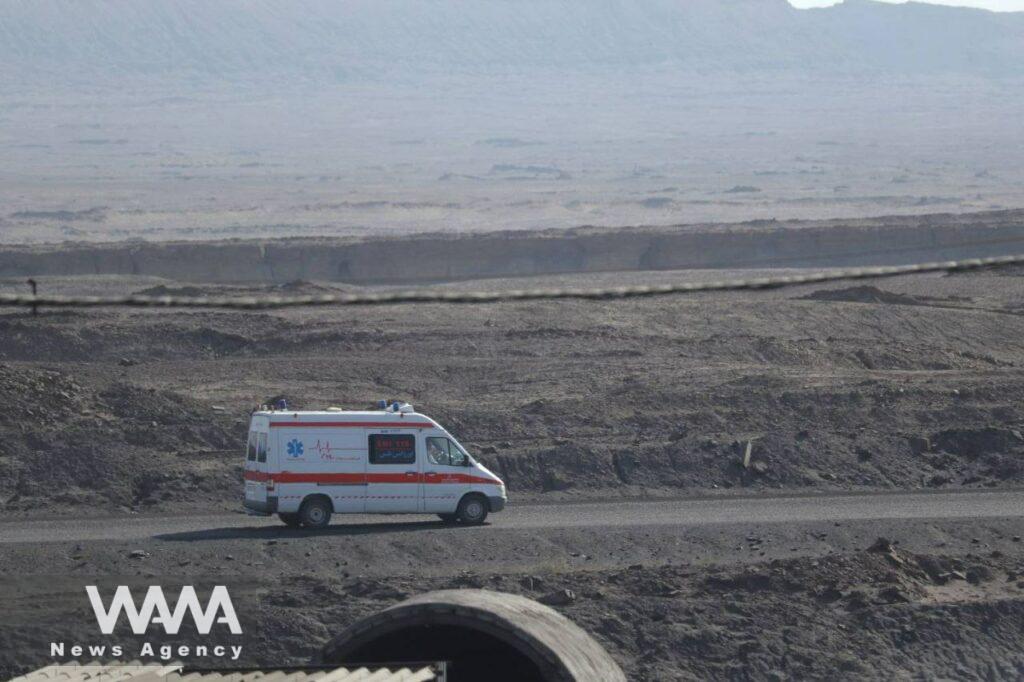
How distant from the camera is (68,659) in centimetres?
1745

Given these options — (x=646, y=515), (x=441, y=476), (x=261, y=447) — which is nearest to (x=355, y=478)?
(x=441, y=476)

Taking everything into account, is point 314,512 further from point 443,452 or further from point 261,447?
point 443,452

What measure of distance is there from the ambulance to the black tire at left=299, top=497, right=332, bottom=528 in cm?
1

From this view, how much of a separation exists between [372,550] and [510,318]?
17.6 meters

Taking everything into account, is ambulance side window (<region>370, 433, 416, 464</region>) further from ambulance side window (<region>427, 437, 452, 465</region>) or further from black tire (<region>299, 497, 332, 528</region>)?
black tire (<region>299, 497, 332, 528</region>)

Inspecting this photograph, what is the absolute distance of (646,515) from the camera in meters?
22.8

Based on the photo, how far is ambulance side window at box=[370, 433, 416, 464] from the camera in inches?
854

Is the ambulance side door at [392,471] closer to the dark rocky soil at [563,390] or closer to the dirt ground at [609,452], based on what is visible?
the dirt ground at [609,452]

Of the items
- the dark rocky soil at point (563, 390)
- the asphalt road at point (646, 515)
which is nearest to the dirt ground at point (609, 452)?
the dark rocky soil at point (563, 390)

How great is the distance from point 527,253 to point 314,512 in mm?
38447

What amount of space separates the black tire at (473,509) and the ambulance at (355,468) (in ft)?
0.05

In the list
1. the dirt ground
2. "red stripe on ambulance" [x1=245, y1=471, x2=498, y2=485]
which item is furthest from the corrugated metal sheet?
"red stripe on ambulance" [x1=245, y1=471, x2=498, y2=485]

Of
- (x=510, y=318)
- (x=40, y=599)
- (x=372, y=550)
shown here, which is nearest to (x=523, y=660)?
(x=372, y=550)

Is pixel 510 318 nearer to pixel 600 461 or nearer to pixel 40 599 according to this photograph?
pixel 600 461
